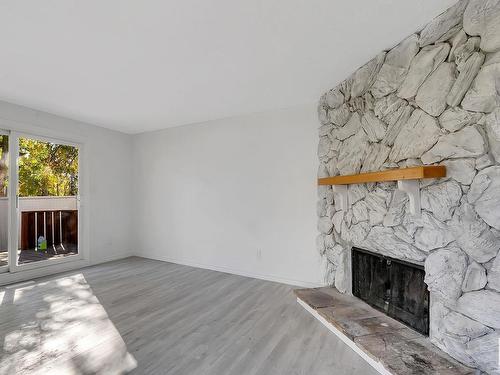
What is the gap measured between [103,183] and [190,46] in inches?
135

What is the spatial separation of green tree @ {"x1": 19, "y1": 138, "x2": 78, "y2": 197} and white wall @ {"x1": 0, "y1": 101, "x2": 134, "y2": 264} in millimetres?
173

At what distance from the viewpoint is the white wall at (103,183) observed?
4098mm

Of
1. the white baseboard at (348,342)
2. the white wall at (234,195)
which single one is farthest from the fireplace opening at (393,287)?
the white wall at (234,195)

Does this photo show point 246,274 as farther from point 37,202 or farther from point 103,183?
point 37,202

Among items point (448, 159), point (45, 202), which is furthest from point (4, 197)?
point (448, 159)

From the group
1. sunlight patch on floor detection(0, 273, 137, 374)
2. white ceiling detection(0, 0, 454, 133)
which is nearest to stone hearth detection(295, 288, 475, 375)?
sunlight patch on floor detection(0, 273, 137, 374)

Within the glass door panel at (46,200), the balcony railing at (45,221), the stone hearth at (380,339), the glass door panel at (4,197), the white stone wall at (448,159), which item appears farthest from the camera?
the glass door panel at (46,200)

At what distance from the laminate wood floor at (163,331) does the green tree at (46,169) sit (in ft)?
4.47

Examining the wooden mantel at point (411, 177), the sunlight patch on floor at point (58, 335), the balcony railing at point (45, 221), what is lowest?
the sunlight patch on floor at point (58, 335)

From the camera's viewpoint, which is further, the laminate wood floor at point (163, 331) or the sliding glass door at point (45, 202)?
the sliding glass door at point (45, 202)

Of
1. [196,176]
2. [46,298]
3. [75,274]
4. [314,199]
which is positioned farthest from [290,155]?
[75,274]

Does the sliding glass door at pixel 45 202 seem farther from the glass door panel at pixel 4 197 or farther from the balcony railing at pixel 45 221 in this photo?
the glass door panel at pixel 4 197

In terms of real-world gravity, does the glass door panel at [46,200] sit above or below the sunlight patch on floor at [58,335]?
above

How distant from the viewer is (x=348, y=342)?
78.6 inches
